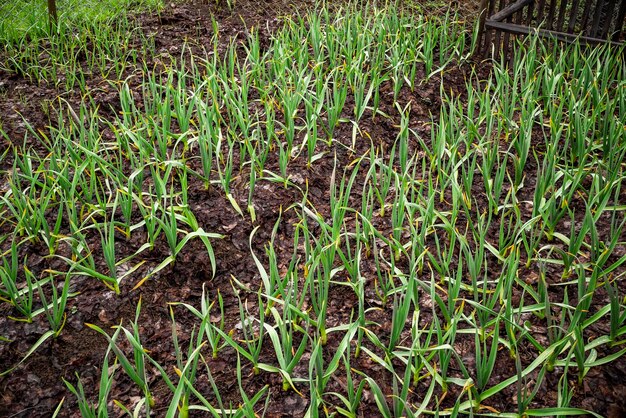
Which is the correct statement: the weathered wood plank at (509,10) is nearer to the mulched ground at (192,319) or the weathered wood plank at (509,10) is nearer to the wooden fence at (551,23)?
the wooden fence at (551,23)

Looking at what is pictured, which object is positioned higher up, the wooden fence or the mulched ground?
the wooden fence

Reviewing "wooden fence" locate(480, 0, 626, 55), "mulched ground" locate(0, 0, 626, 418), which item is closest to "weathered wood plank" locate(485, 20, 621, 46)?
"wooden fence" locate(480, 0, 626, 55)

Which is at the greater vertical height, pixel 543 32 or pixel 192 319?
pixel 543 32

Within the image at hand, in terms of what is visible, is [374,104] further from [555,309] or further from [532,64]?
[555,309]

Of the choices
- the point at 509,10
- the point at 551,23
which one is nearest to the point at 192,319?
the point at 509,10

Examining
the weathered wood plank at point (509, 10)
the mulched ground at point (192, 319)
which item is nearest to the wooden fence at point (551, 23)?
the weathered wood plank at point (509, 10)

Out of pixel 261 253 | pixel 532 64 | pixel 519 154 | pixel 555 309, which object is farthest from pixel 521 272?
pixel 532 64

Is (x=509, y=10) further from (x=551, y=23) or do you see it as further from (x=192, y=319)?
(x=192, y=319)

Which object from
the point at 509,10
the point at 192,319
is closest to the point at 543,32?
the point at 509,10

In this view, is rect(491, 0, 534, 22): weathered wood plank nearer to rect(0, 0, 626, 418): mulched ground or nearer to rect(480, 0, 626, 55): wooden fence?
rect(480, 0, 626, 55): wooden fence

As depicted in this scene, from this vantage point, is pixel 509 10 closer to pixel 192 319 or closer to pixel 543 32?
pixel 543 32

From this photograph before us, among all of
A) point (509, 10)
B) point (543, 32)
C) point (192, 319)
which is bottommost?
point (192, 319)

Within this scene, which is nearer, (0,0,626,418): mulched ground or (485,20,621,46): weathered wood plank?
(0,0,626,418): mulched ground

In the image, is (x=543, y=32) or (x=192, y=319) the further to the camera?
(x=543, y=32)
